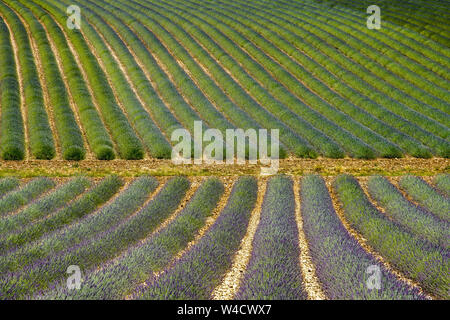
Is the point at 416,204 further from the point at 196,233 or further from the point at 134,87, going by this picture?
the point at 134,87

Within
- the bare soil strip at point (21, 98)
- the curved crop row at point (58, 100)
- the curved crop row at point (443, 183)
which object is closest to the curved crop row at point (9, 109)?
the bare soil strip at point (21, 98)

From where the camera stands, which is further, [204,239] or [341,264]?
[204,239]

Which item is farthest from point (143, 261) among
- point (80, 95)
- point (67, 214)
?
point (80, 95)

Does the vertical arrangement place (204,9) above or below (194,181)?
above

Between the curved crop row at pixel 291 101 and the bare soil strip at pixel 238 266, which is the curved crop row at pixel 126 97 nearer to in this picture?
the curved crop row at pixel 291 101

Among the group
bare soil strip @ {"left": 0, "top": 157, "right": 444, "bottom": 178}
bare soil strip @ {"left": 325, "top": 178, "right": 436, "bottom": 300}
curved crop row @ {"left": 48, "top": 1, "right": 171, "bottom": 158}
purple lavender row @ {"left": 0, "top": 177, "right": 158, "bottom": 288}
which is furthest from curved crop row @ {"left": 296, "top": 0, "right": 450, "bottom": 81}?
purple lavender row @ {"left": 0, "top": 177, "right": 158, "bottom": 288}

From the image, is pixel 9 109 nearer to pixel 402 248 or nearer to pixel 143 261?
pixel 143 261

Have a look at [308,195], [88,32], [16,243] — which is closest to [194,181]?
[308,195]
